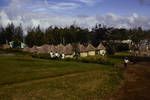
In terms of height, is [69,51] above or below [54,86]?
above

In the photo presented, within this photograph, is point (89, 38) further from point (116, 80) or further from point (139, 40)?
point (116, 80)

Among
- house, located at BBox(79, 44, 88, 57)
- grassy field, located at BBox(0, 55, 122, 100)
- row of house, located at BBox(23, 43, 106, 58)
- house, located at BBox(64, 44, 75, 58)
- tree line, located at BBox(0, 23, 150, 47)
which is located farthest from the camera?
tree line, located at BBox(0, 23, 150, 47)

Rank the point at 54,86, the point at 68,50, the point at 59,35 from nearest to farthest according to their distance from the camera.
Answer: the point at 54,86 → the point at 68,50 → the point at 59,35

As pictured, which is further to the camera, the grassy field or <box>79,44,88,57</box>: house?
<box>79,44,88,57</box>: house

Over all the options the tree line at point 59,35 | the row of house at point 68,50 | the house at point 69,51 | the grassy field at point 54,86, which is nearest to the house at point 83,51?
the row of house at point 68,50

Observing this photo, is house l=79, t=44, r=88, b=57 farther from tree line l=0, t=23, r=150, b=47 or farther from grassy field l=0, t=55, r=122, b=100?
grassy field l=0, t=55, r=122, b=100

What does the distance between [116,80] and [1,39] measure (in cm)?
13850

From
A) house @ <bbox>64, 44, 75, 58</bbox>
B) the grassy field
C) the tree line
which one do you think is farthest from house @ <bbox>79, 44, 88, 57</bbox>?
the grassy field

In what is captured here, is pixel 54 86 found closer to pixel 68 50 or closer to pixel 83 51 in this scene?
pixel 68 50

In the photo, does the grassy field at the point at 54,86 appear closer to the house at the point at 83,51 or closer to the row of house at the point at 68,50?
the row of house at the point at 68,50

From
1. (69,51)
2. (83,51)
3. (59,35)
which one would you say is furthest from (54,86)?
(59,35)

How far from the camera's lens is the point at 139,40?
587ft

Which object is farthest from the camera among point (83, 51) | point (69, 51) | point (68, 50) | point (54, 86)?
point (83, 51)

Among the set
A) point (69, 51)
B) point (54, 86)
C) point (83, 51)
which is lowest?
point (54, 86)
